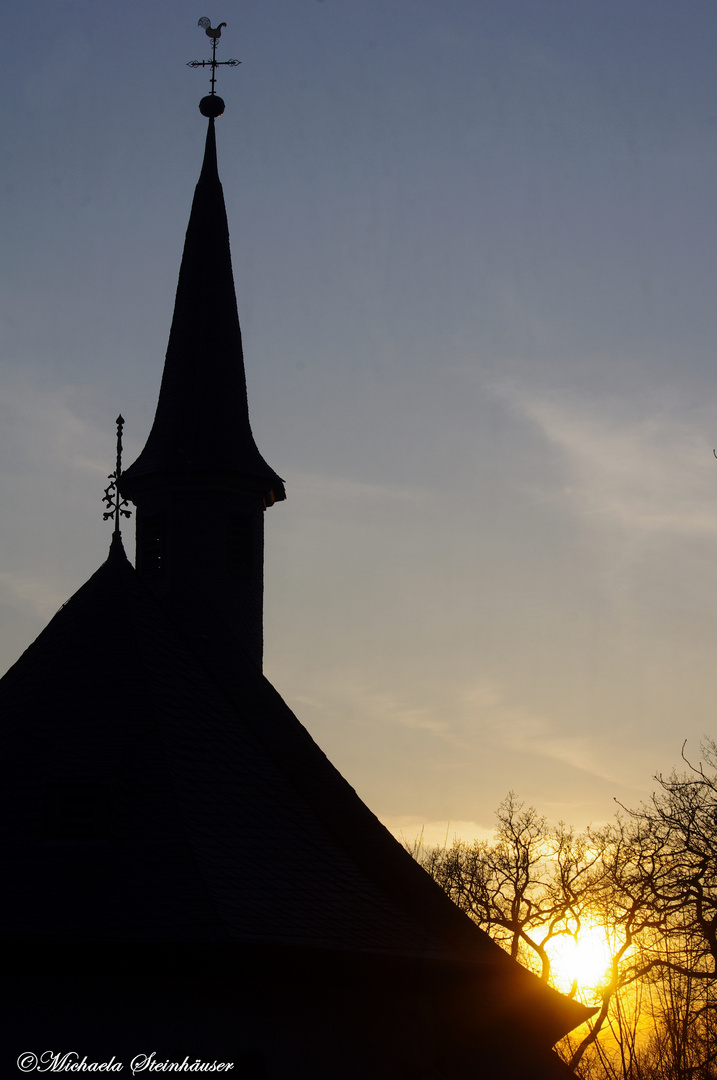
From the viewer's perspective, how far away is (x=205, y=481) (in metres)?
22.9

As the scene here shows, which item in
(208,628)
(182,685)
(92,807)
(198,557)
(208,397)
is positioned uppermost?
(208,397)

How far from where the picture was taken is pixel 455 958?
1636cm

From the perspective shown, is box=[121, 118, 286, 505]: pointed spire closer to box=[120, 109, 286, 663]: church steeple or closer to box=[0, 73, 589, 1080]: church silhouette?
box=[120, 109, 286, 663]: church steeple

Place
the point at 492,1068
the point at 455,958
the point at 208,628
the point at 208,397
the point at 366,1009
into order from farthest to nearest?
1. the point at 208,397
2. the point at 208,628
3. the point at 492,1068
4. the point at 455,958
5. the point at 366,1009

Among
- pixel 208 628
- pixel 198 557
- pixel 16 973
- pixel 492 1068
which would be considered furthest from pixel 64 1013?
pixel 198 557

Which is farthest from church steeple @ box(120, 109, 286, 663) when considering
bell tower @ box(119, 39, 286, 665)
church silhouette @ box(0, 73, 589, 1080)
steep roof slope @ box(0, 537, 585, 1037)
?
steep roof slope @ box(0, 537, 585, 1037)

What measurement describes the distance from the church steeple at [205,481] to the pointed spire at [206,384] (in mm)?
24

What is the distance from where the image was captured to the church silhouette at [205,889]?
13.6m

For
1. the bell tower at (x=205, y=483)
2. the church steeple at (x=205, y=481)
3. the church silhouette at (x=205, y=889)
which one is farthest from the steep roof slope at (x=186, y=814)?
the church steeple at (x=205, y=481)

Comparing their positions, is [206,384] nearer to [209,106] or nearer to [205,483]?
[205,483]

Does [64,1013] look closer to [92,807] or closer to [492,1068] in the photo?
[92,807]

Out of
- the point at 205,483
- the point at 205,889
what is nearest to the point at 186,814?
the point at 205,889

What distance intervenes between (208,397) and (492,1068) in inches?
509

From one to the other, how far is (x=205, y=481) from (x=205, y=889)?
1001 centimetres
